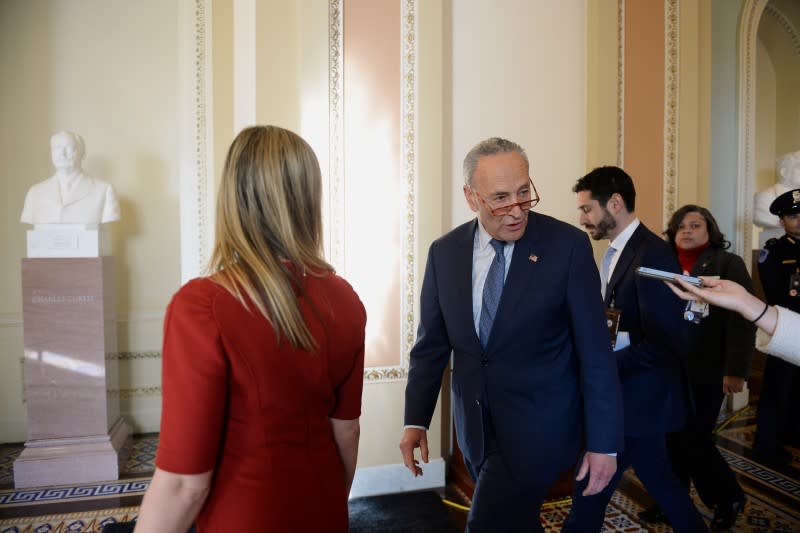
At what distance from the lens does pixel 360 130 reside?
11.0ft

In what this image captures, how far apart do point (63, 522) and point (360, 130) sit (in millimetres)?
3016

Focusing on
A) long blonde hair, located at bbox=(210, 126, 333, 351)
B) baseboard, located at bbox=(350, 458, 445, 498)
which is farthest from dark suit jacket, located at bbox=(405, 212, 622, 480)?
baseboard, located at bbox=(350, 458, 445, 498)

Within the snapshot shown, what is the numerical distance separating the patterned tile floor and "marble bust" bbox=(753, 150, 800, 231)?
2207 mm

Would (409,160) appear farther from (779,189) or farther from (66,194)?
(779,189)

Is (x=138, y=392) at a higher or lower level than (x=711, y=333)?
lower

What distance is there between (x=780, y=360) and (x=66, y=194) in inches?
212

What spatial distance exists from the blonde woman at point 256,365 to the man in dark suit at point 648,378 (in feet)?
5.10

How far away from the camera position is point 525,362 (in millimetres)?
1745

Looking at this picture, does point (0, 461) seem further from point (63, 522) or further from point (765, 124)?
point (765, 124)

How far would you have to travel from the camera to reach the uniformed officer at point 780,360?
3557 millimetres

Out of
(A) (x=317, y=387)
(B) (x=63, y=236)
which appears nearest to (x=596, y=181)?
(A) (x=317, y=387)

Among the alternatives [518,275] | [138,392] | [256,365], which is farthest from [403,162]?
[138,392]

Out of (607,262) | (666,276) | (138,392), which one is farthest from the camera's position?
(138,392)

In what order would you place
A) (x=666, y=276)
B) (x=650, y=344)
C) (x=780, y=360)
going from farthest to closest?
(x=780, y=360), (x=650, y=344), (x=666, y=276)
